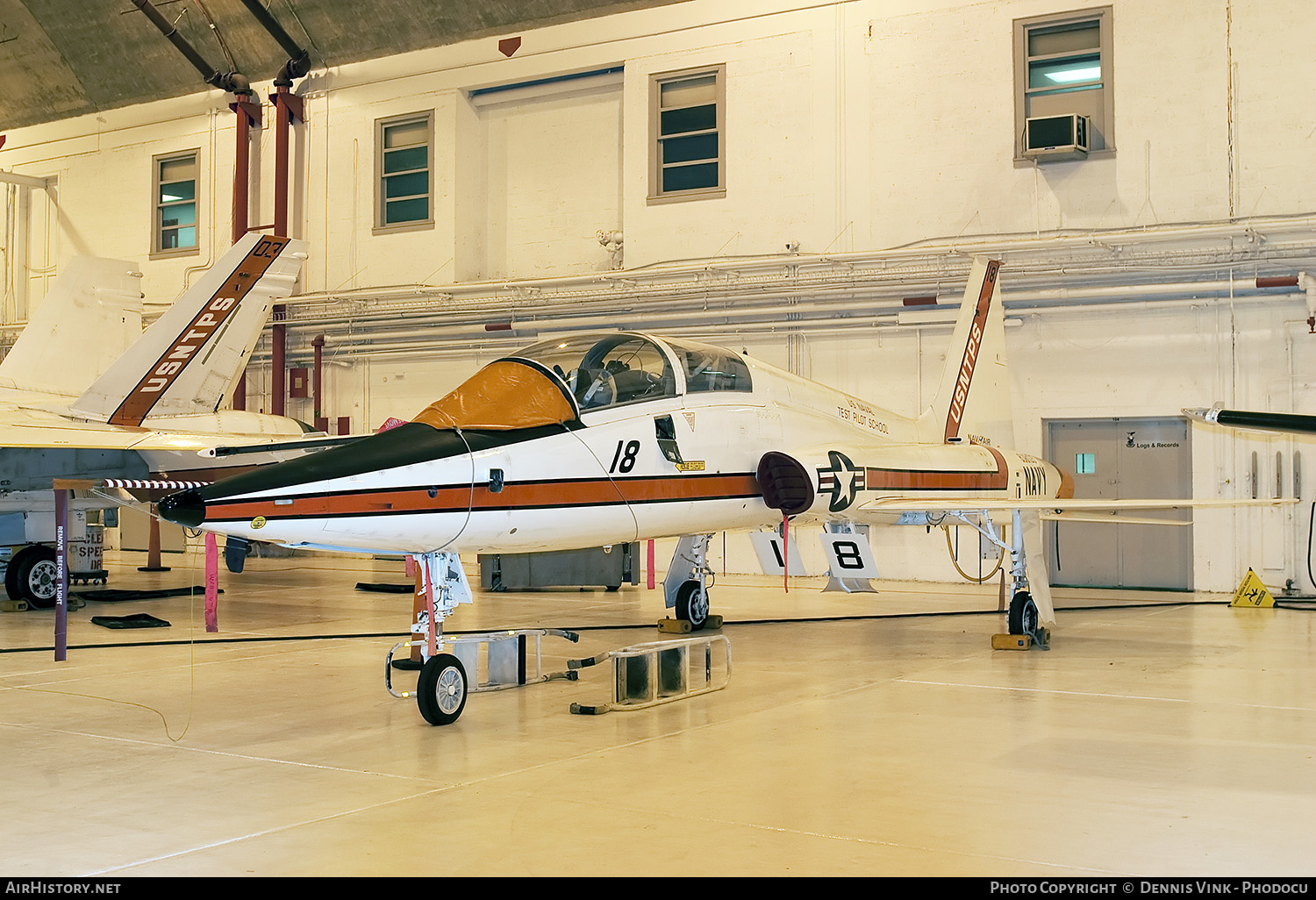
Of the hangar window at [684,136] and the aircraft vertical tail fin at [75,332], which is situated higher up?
the hangar window at [684,136]

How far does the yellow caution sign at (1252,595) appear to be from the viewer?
12891 millimetres

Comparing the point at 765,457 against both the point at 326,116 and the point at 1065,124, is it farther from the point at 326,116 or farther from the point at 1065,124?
the point at 326,116

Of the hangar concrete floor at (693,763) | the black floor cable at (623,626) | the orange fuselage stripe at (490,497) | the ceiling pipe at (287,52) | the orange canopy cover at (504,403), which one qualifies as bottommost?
the black floor cable at (623,626)

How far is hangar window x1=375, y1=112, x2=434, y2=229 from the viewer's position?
19.4 m

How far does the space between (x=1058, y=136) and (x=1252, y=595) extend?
19.0 ft

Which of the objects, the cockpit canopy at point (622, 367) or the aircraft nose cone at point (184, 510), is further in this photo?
the cockpit canopy at point (622, 367)

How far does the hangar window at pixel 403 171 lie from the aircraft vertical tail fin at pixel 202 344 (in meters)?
5.92

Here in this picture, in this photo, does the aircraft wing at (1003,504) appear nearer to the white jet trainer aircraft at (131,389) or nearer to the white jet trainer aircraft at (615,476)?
the white jet trainer aircraft at (615,476)

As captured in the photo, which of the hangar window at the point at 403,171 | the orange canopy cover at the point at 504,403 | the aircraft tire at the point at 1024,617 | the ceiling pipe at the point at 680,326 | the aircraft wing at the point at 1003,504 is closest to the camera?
the orange canopy cover at the point at 504,403

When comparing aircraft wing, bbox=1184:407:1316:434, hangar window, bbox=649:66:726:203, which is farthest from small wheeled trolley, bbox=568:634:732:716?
hangar window, bbox=649:66:726:203

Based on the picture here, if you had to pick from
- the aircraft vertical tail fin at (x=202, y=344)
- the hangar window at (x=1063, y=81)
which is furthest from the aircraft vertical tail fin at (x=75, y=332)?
the hangar window at (x=1063, y=81)

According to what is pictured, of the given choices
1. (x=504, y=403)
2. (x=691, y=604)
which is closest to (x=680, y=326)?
(x=691, y=604)

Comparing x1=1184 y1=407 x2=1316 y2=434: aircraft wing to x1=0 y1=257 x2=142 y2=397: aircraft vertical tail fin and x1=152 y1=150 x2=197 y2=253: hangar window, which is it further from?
x1=152 y1=150 x2=197 y2=253: hangar window

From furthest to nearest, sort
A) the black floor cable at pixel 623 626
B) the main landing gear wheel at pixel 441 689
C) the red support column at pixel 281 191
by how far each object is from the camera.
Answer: the red support column at pixel 281 191 → the black floor cable at pixel 623 626 → the main landing gear wheel at pixel 441 689
